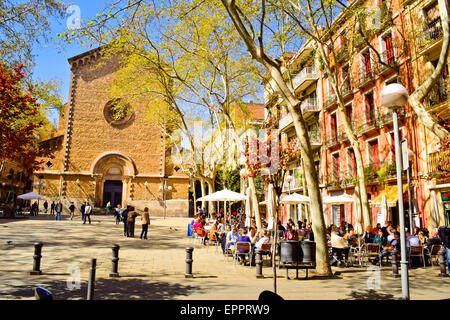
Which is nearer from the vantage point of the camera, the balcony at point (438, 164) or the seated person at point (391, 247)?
the seated person at point (391, 247)

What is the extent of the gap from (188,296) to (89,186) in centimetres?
3489

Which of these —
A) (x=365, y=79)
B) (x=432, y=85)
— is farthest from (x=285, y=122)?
(x=432, y=85)

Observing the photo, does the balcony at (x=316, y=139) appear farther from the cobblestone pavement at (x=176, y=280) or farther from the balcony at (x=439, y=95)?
the cobblestone pavement at (x=176, y=280)

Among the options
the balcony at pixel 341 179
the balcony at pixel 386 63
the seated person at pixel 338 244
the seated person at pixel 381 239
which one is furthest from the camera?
the balcony at pixel 341 179

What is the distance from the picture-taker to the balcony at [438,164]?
15.2 metres

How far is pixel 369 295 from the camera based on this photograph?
23.0 ft

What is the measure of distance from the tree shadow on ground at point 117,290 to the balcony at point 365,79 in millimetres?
19199

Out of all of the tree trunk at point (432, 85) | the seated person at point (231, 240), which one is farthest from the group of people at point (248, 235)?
the tree trunk at point (432, 85)

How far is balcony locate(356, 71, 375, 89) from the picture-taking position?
2146 cm

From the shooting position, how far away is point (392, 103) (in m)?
5.20

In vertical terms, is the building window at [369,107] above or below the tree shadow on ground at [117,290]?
above

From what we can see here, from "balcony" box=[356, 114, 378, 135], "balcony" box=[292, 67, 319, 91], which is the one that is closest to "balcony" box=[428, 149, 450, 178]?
"balcony" box=[356, 114, 378, 135]

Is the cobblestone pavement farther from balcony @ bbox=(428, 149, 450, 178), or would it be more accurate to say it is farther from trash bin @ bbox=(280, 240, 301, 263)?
balcony @ bbox=(428, 149, 450, 178)

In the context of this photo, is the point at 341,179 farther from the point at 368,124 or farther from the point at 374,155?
the point at 368,124
